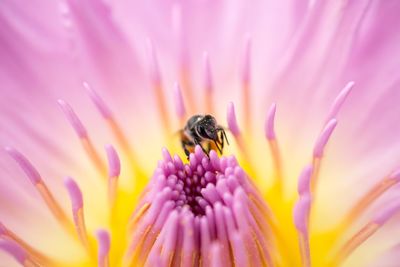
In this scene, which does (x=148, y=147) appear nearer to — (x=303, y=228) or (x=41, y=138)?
(x=41, y=138)

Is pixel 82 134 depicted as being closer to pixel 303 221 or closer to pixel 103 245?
pixel 103 245

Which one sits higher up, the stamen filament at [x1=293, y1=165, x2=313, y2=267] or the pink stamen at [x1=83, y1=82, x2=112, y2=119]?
the pink stamen at [x1=83, y1=82, x2=112, y2=119]

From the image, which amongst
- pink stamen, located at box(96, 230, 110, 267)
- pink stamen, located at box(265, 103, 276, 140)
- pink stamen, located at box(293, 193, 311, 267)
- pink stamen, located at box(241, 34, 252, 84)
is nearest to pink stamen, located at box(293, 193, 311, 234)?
pink stamen, located at box(293, 193, 311, 267)

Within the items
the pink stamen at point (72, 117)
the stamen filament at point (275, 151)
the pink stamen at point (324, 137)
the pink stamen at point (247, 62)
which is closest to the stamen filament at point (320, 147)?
the pink stamen at point (324, 137)

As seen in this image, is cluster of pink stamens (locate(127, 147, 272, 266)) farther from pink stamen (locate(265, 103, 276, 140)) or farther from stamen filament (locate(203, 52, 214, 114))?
stamen filament (locate(203, 52, 214, 114))

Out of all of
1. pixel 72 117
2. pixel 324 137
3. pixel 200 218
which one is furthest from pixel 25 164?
pixel 324 137

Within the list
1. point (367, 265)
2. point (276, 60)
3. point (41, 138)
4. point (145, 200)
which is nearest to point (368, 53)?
point (276, 60)
